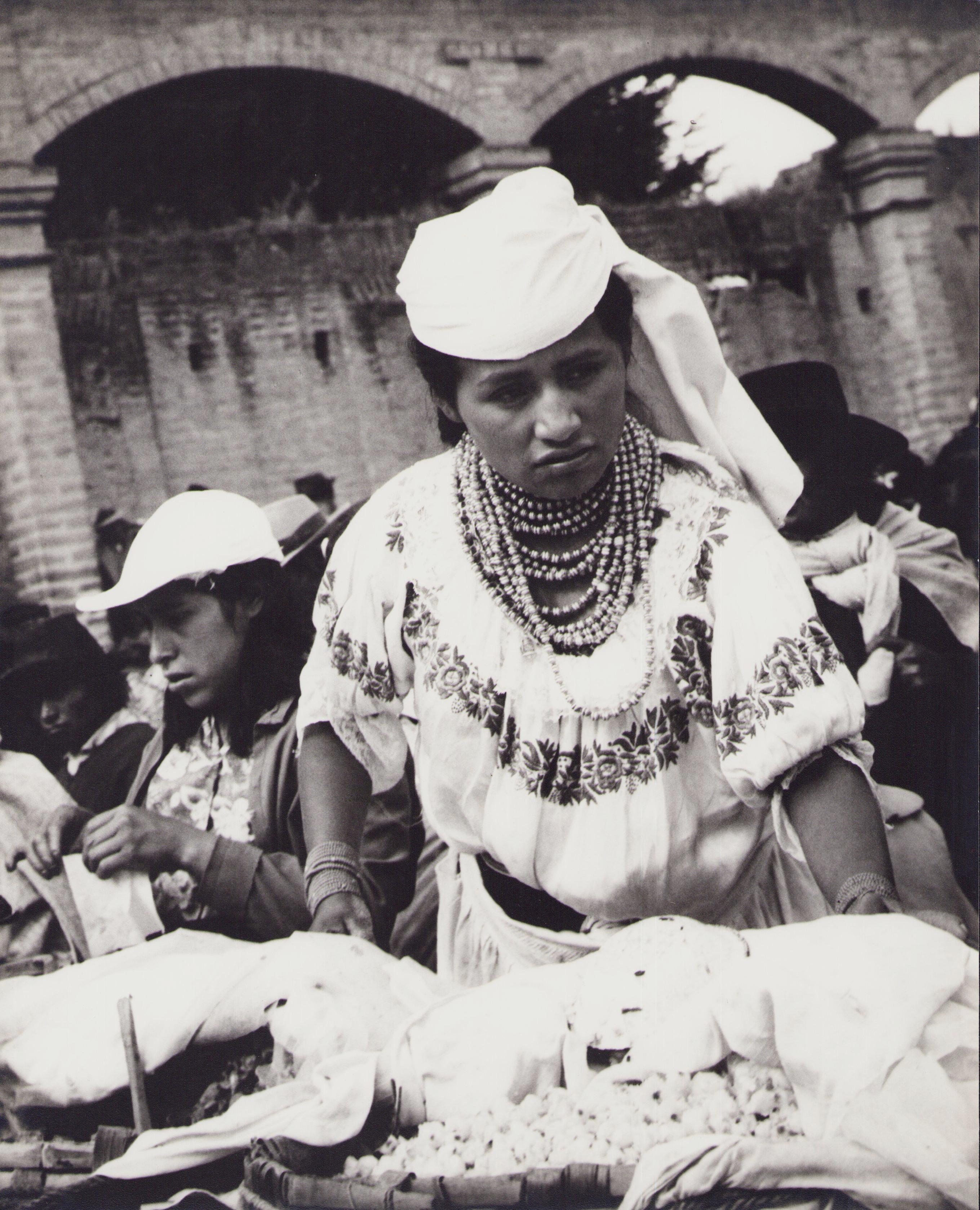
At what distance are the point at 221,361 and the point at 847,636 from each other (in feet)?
4.66

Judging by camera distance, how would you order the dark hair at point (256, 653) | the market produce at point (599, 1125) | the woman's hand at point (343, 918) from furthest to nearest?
the dark hair at point (256, 653) < the woman's hand at point (343, 918) < the market produce at point (599, 1125)

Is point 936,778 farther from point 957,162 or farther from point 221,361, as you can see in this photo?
point 221,361

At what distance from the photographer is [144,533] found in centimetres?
261

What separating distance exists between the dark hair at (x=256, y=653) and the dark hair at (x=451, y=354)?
2.49 feet

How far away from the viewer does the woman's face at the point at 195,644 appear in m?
2.58

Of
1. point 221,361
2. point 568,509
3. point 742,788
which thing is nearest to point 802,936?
point 742,788

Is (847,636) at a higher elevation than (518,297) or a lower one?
lower

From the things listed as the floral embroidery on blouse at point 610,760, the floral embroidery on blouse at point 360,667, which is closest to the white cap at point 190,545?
the floral embroidery on blouse at point 360,667

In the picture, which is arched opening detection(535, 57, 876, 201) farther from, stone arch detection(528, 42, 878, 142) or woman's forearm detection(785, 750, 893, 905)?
woman's forearm detection(785, 750, 893, 905)

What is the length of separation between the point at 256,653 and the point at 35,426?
0.63 metres

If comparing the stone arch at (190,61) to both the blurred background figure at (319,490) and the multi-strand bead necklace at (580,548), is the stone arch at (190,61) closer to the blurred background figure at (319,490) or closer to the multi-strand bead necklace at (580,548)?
the blurred background figure at (319,490)

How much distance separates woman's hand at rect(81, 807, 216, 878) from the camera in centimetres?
252

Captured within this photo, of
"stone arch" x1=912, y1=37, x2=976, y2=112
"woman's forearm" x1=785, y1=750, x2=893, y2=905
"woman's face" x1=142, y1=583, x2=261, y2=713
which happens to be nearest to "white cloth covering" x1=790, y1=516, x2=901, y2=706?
"stone arch" x1=912, y1=37, x2=976, y2=112

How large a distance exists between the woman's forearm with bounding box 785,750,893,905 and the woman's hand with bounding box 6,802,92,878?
4.81ft
